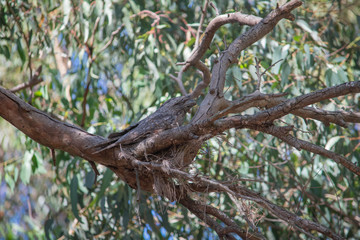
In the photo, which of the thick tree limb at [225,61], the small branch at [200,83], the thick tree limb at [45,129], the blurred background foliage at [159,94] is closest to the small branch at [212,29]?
the small branch at [200,83]

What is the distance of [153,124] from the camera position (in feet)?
6.12

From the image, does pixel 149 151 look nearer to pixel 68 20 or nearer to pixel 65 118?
pixel 65 118

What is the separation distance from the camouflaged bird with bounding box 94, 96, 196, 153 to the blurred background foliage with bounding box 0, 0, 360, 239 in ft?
3.73

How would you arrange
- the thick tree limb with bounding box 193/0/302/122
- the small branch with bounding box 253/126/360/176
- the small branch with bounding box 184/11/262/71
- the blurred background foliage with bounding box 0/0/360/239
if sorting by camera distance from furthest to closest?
the blurred background foliage with bounding box 0/0/360/239 < the small branch with bounding box 184/11/262/71 < the thick tree limb with bounding box 193/0/302/122 < the small branch with bounding box 253/126/360/176

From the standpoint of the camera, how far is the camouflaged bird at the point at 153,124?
181 cm

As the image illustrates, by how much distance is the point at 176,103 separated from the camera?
203 cm

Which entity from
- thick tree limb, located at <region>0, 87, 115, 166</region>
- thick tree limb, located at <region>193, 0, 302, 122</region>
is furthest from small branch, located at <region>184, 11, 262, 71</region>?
thick tree limb, located at <region>0, 87, 115, 166</region>

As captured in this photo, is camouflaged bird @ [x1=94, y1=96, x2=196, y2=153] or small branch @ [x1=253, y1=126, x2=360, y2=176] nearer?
small branch @ [x1=253, y1=126, x2=360, y2=176]

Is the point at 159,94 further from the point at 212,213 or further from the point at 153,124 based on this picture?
the point at 212,213

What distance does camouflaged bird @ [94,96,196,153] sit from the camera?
71.2 inches

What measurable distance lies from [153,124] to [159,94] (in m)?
1.40

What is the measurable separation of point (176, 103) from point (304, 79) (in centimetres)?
202

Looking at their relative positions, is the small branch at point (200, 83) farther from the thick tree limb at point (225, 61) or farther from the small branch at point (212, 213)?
the small branch at point (212, 213)

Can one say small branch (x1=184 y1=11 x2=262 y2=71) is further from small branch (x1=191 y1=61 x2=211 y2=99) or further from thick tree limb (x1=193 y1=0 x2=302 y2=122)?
thick tree limb (x1=193 y1=0 x2=302 y2=122)
